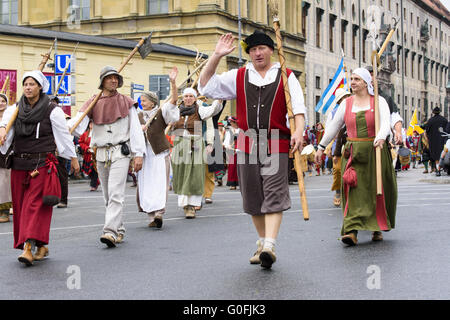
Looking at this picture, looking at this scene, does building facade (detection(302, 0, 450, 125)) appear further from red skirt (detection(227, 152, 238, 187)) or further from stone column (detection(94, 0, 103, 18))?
red skirt (detection(227, 152, 238, 187))

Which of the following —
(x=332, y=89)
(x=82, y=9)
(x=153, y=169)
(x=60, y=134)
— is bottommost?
(x=153, y=169)

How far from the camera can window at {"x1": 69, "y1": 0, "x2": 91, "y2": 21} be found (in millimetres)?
40281

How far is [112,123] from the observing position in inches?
340

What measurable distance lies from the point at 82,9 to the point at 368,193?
3400 cm

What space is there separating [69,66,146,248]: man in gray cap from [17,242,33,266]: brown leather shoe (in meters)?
1.33

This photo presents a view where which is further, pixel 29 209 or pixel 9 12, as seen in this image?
pixel 9 12

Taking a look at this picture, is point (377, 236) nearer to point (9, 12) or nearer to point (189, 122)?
point (189, 122)

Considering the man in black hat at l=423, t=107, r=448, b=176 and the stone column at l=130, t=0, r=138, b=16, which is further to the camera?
the stone column at l=130, t=0, r=138, b=16

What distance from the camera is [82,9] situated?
1591 inches

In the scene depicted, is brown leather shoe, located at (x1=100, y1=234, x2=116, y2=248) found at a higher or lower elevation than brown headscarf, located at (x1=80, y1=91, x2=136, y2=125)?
lower

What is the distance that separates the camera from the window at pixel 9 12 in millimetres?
42469

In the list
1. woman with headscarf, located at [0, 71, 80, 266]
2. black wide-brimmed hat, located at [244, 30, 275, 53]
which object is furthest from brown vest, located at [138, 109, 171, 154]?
black wide-brimmed hat, located at [244, 30, 275, 53]

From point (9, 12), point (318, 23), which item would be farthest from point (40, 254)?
point (318, 23)
